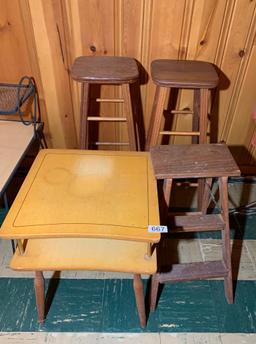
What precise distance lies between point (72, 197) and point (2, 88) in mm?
A: 939

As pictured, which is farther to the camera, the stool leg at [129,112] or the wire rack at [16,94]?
the wire rack at [16,94]

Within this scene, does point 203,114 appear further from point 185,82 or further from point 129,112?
point 129,112

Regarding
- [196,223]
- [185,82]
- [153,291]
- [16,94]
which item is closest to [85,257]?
[153,291]

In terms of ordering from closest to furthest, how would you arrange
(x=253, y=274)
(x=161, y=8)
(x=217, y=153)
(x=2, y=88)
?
(x=217, y=153), (x=161, y=8), (x=253, y=274), (x=2, y=88)

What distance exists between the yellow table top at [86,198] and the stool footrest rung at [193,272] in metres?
0.40

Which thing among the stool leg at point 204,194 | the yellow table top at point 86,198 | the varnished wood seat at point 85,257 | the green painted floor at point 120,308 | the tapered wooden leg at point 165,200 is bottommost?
the green painted floor at point 120,308

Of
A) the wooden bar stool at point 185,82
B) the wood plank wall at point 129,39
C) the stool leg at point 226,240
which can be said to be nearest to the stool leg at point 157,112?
the wooden bar stool at point 185,82

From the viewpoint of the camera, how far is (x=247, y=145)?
1.83m

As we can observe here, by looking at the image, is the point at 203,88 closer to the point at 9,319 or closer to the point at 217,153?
the point at 217,153

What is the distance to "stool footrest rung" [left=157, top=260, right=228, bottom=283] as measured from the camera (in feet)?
3.98

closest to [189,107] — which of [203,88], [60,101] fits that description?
[203,88]

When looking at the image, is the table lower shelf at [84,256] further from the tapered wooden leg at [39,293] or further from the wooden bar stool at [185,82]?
the wooden bar stool at [185,82]

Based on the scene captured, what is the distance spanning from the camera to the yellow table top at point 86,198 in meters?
0.90

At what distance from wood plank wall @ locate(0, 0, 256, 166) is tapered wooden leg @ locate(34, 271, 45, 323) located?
93 cm
